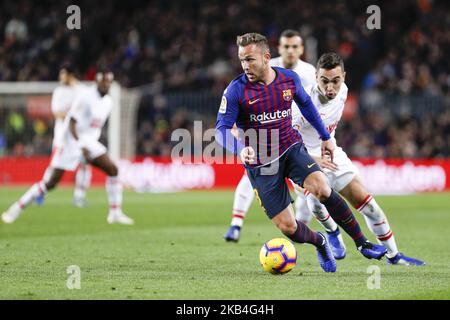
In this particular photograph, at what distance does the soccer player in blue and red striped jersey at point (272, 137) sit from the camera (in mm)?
8109

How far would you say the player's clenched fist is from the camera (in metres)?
7.58

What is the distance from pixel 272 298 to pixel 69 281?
1.88m

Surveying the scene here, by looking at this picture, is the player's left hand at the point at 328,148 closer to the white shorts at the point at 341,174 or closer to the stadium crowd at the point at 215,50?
the white shorts at the point at 341,174

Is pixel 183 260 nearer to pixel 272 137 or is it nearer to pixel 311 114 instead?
pixel 272 137

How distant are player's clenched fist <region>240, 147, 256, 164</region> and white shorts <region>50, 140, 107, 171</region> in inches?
279

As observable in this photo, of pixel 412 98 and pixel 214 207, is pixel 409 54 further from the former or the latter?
pixel 214 207

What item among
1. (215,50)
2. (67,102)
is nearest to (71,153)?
(67,102)

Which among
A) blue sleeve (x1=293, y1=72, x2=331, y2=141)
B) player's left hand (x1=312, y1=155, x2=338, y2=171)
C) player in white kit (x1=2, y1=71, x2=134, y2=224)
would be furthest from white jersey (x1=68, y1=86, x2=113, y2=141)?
blue sleeve (x1=293, y1=72, x2=331, y2=141)

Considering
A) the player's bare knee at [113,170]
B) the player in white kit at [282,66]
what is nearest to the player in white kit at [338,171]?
the player in white kit at [282,66]

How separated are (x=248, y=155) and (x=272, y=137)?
30.8 inches

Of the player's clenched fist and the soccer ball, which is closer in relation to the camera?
the player's clenched fist

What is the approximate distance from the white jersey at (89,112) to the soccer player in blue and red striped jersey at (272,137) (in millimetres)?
6838

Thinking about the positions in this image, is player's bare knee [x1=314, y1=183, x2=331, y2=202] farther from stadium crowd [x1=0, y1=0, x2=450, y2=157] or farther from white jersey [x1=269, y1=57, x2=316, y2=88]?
stadium crowd [x1=0, y1=0, x2=450, y2=157]

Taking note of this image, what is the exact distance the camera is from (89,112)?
49.3 feet
